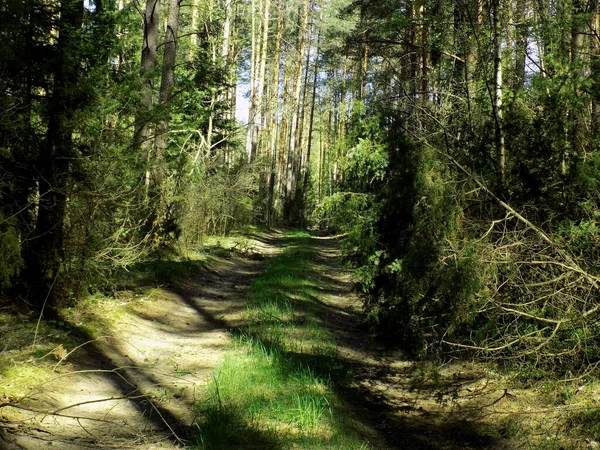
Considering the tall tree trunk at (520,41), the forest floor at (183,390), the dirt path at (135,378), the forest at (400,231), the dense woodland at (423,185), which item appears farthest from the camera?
the tall tree trunk at (520,41)

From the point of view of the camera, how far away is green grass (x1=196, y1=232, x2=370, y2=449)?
4195 mm

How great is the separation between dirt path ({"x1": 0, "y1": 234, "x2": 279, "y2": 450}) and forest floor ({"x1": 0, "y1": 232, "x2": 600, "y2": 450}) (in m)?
0.02

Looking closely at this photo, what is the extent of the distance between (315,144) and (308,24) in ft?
123

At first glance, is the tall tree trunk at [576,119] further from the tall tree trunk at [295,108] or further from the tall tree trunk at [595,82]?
the tall tree trunk at [295,108]

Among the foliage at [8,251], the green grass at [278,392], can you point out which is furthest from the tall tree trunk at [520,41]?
the foliage at [8,251]

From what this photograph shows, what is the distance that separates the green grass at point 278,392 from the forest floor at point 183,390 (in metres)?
0.09

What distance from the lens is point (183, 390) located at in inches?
207

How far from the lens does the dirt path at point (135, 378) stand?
396 cm

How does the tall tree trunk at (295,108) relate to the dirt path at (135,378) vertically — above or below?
above

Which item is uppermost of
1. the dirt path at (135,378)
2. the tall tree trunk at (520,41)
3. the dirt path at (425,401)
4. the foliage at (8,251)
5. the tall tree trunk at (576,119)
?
the tall tree trunk at (520,41)

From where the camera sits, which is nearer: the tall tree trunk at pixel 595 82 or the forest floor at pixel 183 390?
the forest floor at pixel 183 390

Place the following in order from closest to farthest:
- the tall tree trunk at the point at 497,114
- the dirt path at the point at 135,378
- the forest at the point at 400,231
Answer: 1. the dirt path at the point at 135,378
2. the forest at the point at 400,231
3. the tall tree trunk at the point at 497,114

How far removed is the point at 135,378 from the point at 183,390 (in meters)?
0.67

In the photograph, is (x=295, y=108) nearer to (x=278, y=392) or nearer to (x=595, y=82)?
(x=595, y=82)
